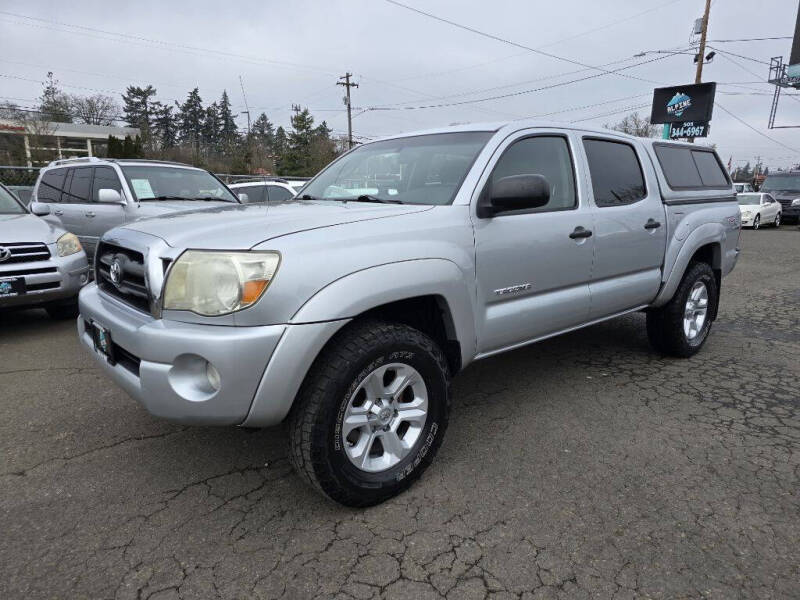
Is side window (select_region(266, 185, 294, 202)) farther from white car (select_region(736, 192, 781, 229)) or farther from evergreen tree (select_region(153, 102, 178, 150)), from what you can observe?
evergreen tree (select_region(153, 102, 178, 150))

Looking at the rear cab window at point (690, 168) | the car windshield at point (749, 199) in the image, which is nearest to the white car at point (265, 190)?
the rear cab window at point (690, 168)

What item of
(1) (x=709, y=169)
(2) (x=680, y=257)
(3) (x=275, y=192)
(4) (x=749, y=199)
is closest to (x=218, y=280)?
(2) (x=680, y=257)

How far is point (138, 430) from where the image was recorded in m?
3.10

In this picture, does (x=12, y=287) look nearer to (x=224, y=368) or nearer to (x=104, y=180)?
(x=104, y=180)

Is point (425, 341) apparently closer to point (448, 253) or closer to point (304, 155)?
point (448, 253)

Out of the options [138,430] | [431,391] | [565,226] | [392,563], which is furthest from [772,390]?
[138,430]

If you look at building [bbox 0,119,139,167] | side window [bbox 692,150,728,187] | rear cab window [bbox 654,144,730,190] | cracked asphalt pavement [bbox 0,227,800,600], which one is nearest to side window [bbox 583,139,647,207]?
rear cab window [bbox 654,144,730,190]

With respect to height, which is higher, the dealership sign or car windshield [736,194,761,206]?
the dealership sign

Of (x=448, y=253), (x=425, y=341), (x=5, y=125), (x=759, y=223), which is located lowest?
(x=759, y=223)

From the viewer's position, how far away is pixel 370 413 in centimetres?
233

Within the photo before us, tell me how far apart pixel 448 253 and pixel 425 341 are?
437 mm

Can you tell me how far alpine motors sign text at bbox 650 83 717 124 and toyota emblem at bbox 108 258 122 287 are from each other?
28.7m

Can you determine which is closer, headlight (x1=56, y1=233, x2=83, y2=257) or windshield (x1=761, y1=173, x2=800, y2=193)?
headlight (x1=56, y1=233, x2=83, y2=257)

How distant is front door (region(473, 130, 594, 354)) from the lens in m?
2.71
